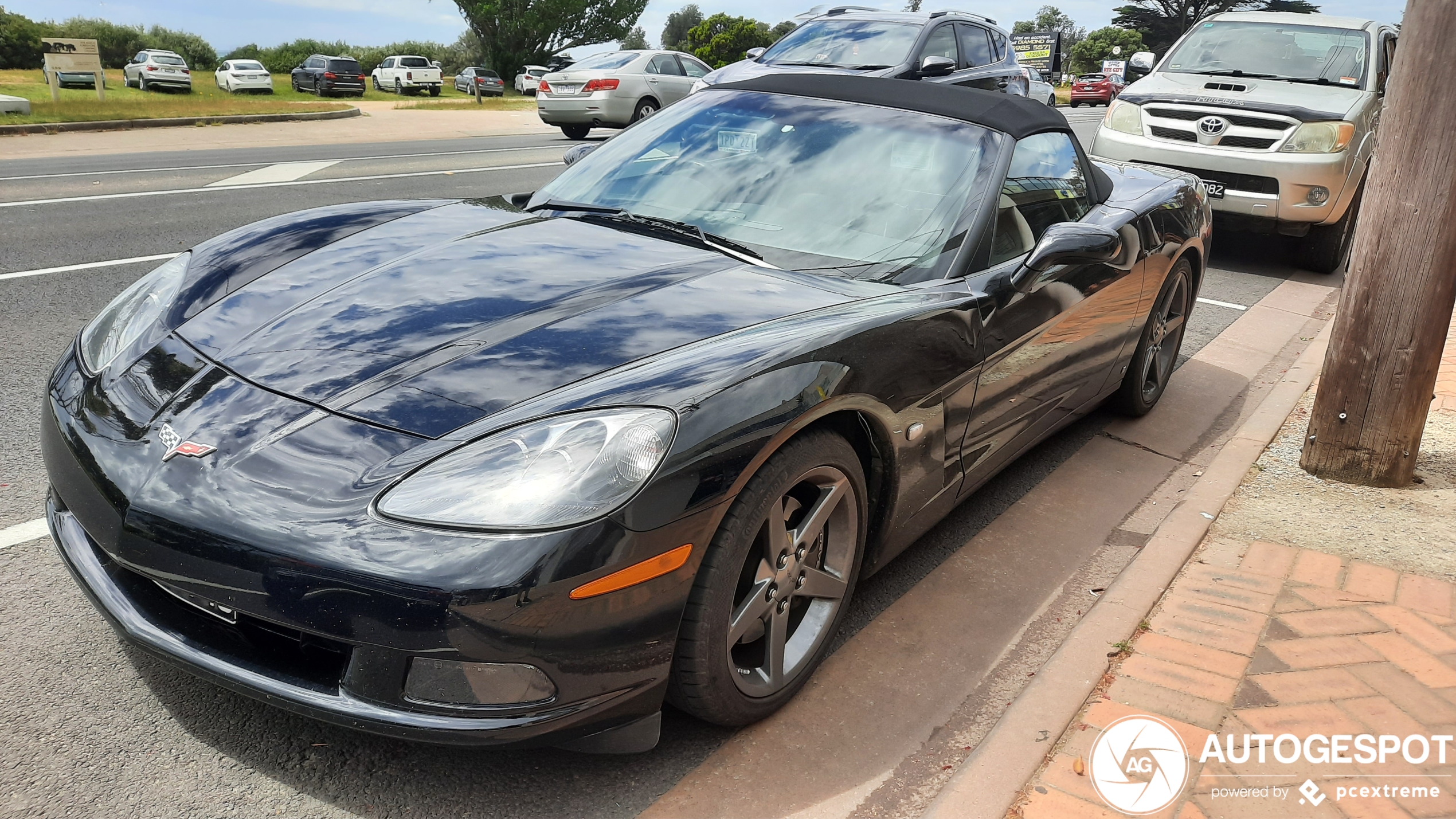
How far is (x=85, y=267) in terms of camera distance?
20.4ft

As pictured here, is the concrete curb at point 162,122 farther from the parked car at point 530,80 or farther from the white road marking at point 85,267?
the parked car at point 530,80

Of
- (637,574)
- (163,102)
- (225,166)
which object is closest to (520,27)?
(163,102)

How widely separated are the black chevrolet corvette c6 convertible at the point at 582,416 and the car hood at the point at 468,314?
0.04ft

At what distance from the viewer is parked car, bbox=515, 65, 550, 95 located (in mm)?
47406

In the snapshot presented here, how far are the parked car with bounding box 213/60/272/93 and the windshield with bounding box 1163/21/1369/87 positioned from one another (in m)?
32.8

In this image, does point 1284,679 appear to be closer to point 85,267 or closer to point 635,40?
point 85,267

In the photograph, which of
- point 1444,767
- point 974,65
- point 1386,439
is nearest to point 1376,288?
point 1386,439

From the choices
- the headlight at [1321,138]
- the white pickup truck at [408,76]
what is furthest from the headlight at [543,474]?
the white pickup truck at [408,76]

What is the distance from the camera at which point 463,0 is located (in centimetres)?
6272

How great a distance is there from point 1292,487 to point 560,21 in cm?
6573

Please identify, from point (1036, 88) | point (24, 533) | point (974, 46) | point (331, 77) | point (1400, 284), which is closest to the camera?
point (24, 533)

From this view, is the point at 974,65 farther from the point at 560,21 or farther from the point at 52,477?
the point at 560,21

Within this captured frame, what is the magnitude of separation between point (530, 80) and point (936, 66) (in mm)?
39971

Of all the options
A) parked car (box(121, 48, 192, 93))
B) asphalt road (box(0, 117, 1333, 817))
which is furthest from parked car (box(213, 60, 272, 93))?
asphalt road (box(0, 117, 1333, 817))
